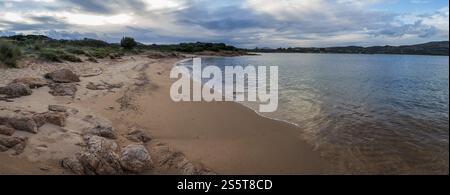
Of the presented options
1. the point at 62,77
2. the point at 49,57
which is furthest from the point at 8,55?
the point at 62,77

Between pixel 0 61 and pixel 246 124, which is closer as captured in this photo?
pixel 246 124

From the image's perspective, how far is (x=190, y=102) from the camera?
12602mm

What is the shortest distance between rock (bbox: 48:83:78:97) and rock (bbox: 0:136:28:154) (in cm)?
525

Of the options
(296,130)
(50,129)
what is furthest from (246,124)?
(50,129)

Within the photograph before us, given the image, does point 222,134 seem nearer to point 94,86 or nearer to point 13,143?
point 13,143

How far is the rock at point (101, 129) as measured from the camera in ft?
23.4

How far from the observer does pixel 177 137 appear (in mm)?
7914

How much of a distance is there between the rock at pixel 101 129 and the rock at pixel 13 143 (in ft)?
5.00

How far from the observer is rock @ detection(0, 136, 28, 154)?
5.43 metres

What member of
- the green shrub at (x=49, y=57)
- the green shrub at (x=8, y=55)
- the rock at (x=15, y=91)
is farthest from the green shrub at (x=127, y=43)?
the rock at (x=15, y=91)

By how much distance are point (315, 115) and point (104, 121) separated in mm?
6952

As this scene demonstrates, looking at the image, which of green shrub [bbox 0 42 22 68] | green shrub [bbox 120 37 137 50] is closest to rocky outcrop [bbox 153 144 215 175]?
green shrub [bbox 0 42 22 68]
